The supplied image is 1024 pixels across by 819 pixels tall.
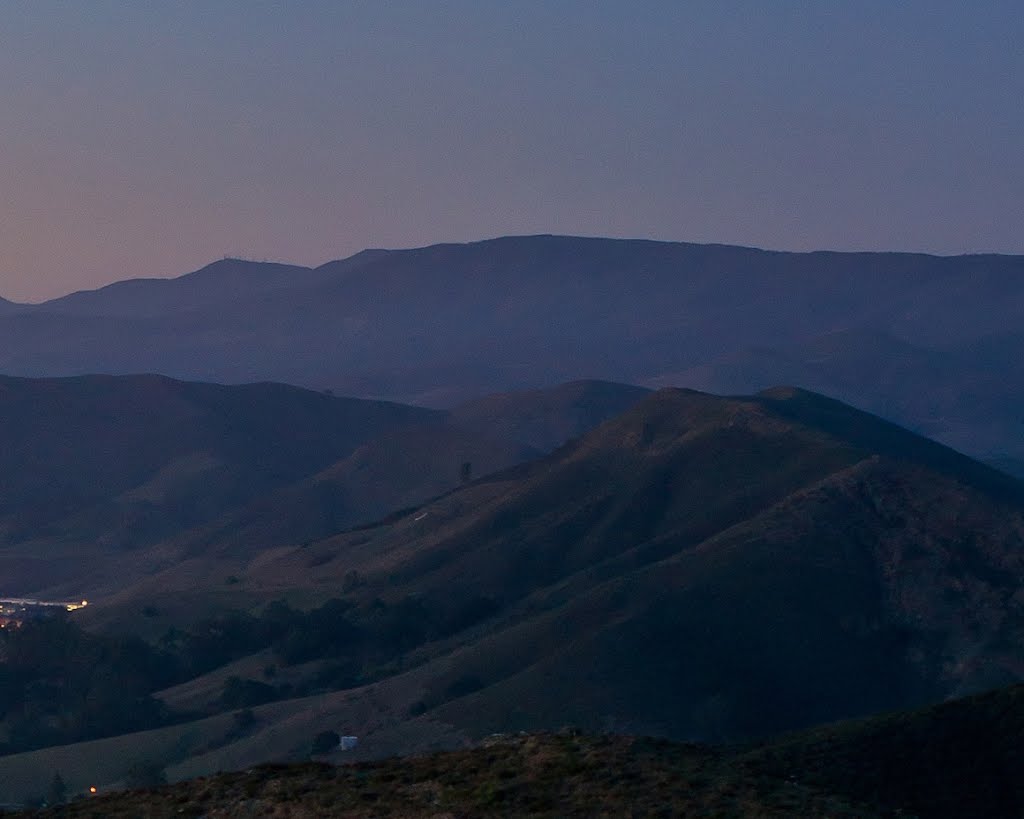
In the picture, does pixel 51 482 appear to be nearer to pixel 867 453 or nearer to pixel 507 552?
pixel 507 552

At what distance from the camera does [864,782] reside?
1975 cm

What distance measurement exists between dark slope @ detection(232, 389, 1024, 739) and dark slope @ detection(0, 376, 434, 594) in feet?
134

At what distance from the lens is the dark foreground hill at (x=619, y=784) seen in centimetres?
1502

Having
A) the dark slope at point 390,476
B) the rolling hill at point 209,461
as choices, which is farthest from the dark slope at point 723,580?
the rolling hill at point 209,461

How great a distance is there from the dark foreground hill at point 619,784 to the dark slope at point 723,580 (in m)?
16.3

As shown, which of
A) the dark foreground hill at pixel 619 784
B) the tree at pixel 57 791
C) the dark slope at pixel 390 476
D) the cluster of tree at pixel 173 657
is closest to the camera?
the dark foreground hill at pixel 619 784

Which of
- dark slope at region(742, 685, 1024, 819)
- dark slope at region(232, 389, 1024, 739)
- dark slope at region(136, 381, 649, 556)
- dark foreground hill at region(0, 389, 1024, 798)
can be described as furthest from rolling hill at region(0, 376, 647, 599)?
dark slope at region(742, 685, 1024, 819)

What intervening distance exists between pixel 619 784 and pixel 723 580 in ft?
96.0

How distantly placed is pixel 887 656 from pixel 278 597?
87.6ft

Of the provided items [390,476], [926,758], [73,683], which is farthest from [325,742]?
[390,476]

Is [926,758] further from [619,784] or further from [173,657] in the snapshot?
[173,657]

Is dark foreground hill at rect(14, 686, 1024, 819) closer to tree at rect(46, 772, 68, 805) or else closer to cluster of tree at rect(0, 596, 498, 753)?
tree at rect(46, 772, 68, 805)

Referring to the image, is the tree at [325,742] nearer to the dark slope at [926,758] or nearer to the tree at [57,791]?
the tree at [57,791]

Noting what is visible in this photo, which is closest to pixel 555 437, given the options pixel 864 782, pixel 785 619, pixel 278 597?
pixel 278 597
